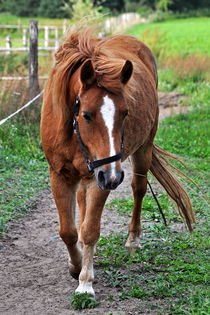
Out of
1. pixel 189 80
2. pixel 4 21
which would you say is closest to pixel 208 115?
pixel 189 80

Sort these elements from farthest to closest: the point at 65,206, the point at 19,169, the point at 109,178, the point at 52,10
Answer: the point at 52,10, the point at 19,169, the point at 65,206, the point at 109,178

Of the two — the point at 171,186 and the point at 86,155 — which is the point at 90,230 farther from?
the point at 171,186

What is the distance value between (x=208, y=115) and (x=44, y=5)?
46014 millimetres

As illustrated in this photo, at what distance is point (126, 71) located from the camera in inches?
119

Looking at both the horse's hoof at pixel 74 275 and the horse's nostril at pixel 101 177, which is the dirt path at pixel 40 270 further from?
the horse's nostril at pixel 101 177

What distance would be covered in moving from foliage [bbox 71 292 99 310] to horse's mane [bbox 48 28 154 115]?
1.39 meters

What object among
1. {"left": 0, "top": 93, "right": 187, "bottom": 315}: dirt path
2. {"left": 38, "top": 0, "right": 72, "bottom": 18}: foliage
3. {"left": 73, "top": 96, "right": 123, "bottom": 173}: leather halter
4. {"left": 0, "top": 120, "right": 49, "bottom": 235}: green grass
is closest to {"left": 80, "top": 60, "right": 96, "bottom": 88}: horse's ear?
{"left": 73, "top": 96, "right": 123, "bottom": 173}: leather halter

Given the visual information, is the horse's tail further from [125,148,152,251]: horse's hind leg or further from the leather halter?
the leather halter

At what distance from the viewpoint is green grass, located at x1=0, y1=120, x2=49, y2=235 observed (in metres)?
5.29

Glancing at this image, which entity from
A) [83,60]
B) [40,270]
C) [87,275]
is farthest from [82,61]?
[40,270]

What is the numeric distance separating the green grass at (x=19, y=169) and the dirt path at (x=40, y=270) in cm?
16

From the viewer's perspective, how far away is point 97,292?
3.51 metres

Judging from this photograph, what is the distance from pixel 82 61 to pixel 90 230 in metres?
1.26

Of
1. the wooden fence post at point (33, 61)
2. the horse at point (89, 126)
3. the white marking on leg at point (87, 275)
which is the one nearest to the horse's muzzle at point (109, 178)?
A: the horse at point (89, 126)
